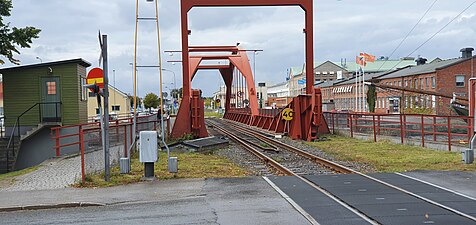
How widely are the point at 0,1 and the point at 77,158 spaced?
1301 cm

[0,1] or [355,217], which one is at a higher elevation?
[0,1]

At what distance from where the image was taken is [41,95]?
29.8m

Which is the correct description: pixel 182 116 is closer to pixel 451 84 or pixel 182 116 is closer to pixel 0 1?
pixel 0 1

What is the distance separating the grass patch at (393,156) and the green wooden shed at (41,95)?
1259 cm

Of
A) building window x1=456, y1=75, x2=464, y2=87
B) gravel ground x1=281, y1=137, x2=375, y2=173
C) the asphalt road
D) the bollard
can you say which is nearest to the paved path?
the bollard

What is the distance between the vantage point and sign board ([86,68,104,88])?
46.3ft

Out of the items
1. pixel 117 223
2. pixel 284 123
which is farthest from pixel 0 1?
pixel 117 223

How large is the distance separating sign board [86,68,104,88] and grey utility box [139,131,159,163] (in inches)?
61.3

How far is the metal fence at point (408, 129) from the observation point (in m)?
21.2

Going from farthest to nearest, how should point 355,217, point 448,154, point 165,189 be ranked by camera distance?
1. point 448,154
2. point 165,189
3. point 355,217

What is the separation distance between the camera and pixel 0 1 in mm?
28938

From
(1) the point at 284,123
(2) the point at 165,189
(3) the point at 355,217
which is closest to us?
(3) the point at 355,217

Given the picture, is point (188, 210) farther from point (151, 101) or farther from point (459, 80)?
point (151, 101)

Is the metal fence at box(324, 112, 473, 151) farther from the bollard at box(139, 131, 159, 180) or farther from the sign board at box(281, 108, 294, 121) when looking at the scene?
the bollard at box(139, 131, 159, 180)
